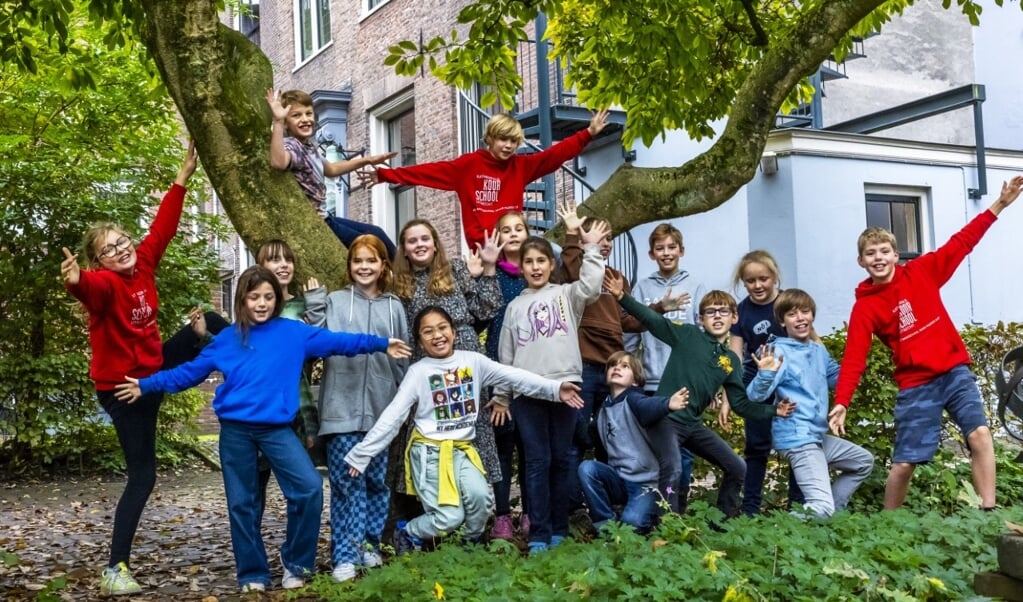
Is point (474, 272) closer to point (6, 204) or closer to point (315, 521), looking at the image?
point (315, 521)

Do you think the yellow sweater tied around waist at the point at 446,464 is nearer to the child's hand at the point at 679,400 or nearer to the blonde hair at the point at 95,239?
the child's hand at the point at 679,400

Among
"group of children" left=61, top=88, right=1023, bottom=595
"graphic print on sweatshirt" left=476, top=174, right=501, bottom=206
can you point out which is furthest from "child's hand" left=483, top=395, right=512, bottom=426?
"graphic print on sweatshirt" left=476, top=174, right=501, bottom=206

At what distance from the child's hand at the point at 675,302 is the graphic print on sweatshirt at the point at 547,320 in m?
0.69

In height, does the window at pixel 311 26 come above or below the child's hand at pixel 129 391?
above

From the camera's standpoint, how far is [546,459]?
614cm

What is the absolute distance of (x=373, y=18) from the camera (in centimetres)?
1919

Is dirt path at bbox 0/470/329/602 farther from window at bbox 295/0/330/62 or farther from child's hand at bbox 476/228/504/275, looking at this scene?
window at bbox 295/0/330/62

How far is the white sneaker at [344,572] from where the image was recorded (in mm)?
5578

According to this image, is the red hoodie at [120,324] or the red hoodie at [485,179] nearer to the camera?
the red hoodie at [120,324]

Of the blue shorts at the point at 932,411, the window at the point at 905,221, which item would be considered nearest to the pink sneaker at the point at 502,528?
the blue shorts at the point at 932,411

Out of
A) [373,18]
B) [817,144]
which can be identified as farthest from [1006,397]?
[373,18]

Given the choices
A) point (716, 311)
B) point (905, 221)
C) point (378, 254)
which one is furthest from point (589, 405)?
point (905, 221)

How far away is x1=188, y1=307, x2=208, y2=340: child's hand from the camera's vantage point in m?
6.09

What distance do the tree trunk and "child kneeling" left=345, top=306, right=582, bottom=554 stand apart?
81cm
